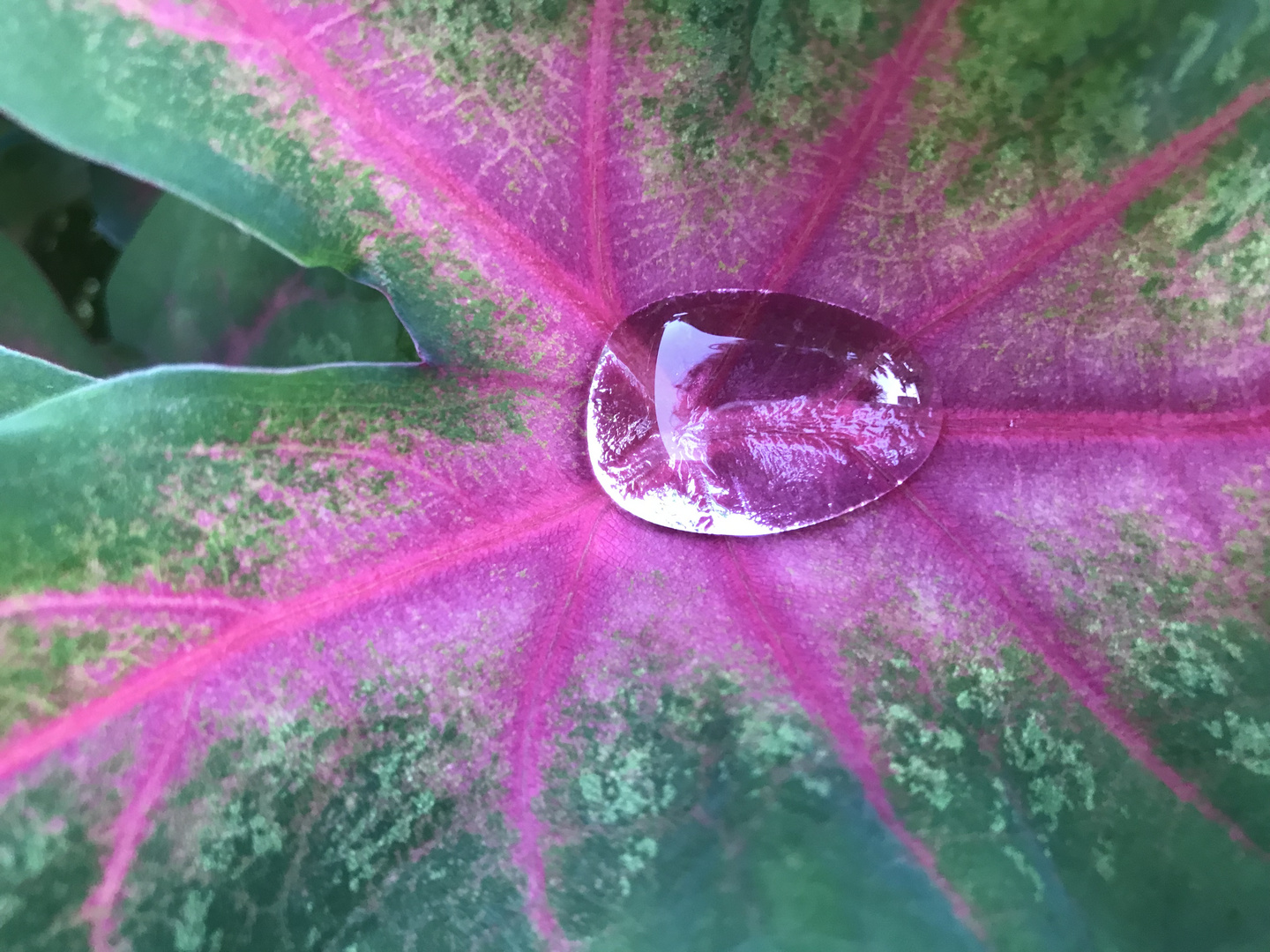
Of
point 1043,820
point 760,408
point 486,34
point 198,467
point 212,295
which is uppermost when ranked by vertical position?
point 212,295

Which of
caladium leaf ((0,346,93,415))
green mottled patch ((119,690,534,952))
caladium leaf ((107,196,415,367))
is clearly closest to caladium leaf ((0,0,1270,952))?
green mottled patch ((119,690,534,952))

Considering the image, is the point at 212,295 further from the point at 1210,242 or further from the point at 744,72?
the point at 1210,242

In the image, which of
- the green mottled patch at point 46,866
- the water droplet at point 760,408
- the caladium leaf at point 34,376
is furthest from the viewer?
the caladium leaf at point 34,376

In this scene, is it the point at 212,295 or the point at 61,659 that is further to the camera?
the point at 212,295

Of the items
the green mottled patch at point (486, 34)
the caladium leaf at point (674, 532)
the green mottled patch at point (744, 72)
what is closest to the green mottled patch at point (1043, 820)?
the caladium leaf at point (674, 532)

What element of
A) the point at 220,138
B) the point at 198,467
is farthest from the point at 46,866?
the point at 220,138

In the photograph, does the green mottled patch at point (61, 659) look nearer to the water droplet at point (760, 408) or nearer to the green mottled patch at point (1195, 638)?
the water droplet at point (760, 408)

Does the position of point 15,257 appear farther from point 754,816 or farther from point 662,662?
point 754,816

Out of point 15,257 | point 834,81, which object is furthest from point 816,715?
point 15,257
